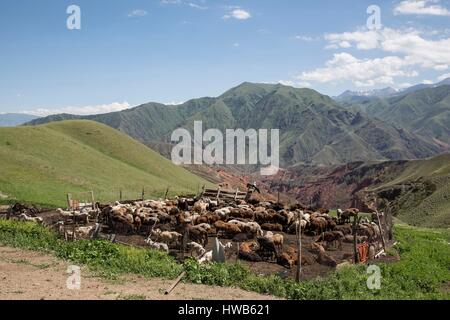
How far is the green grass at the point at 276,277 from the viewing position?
15.2 metres

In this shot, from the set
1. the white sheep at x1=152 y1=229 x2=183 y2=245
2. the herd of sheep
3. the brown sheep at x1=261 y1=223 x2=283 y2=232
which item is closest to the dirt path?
the herd of sheep

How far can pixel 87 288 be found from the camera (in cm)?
1536

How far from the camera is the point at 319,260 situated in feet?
68.0

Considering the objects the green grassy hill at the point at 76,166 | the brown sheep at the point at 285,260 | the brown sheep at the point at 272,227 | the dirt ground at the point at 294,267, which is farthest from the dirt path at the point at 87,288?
the green grassy hill at the point at 76,166

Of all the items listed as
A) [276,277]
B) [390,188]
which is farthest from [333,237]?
[390,188]

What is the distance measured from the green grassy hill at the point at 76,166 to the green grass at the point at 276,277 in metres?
23.1

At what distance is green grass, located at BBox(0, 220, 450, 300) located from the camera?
15172 mm

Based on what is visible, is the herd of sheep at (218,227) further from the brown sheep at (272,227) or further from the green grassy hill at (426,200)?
the green grassy hill at (426,200)

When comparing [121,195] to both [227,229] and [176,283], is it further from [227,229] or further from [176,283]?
[176,283]

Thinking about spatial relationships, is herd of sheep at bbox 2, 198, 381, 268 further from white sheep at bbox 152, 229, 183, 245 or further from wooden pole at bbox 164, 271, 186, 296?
wooden pole at bbox 164, 271, 186, 296

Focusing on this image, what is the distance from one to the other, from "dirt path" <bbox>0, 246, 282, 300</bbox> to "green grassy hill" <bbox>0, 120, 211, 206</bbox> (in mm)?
25228

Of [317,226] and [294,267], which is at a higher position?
[294,267]

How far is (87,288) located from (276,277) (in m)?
6.78

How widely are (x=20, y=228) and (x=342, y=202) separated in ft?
362
